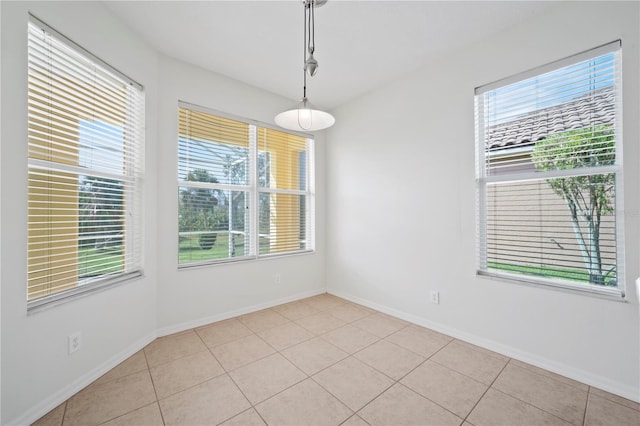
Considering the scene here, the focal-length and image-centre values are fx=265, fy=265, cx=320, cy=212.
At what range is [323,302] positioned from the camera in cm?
362

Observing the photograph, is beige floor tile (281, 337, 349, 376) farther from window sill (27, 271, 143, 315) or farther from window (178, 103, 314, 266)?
window sill (27, 271, 143, 315)

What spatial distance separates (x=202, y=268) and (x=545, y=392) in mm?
3070

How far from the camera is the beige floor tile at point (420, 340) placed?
237 centimetres

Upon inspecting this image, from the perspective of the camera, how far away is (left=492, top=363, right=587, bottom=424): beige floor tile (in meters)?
1.63

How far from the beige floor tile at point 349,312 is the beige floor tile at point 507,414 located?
151 cm

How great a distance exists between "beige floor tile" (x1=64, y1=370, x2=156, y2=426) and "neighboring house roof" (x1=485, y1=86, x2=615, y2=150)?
3359mm

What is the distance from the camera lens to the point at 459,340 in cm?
253

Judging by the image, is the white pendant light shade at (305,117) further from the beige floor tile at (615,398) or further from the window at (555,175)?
the beige floor tile at (615,398)

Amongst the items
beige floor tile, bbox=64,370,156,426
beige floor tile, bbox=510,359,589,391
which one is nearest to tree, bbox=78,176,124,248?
beige floor tile, bbox=64,370,156,426

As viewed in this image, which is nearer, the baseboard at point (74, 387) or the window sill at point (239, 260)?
the baseboard at point (74, 387)

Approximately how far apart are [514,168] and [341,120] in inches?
89.7

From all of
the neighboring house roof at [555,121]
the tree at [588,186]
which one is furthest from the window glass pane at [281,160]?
the tree at [588,186]

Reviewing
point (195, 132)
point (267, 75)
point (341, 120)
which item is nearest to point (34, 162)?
point (195, 132)

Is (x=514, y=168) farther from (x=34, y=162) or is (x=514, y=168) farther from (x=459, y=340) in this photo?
(x=34, y=162)
